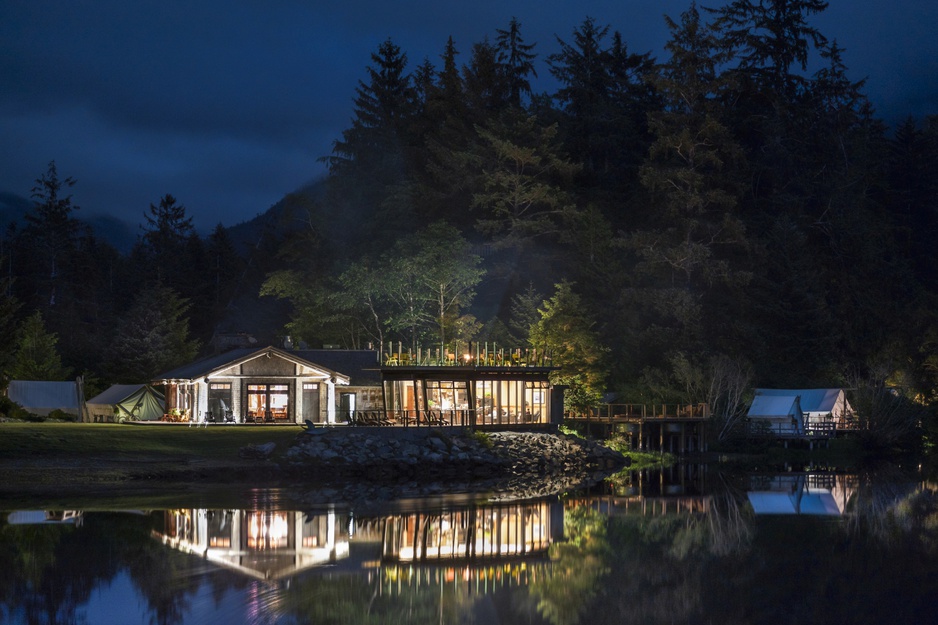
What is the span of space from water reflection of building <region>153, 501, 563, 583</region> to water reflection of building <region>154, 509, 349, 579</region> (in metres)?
0.02

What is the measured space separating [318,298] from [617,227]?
21.8 meters

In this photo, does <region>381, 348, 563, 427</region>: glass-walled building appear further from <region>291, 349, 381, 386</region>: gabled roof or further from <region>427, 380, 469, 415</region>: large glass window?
<region>291, 349, 381, 386</region>: gabled roof

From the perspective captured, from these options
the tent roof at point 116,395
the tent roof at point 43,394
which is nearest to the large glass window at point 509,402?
the tent roof at point 116,395

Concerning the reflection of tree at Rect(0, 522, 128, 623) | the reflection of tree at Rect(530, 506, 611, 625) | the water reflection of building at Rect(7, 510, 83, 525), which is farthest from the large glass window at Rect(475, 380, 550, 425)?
the reflection of tree at Rect(0, 522, 128, 623)

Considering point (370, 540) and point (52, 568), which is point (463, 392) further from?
point (52, 568)

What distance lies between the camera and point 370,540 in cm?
2127

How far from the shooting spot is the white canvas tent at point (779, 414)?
5322 centimetres

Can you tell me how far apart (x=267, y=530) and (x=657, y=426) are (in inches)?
1249

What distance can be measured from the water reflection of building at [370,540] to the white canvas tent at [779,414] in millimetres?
30328

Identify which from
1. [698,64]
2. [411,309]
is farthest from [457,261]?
[698,64]

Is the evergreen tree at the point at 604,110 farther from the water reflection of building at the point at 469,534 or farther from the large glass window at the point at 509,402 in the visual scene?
the water reflection of building at the point at 469,534

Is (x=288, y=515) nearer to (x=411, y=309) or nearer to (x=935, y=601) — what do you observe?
(x=935, y=601)

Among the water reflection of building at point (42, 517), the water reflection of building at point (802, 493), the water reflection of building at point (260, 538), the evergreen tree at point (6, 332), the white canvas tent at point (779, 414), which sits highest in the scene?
the evergreen tree at point (6, 332)

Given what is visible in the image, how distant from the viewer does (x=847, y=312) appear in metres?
67.4
